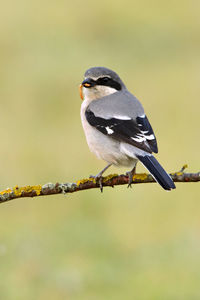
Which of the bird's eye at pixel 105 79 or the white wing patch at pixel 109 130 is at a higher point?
the bird's eye at pixel 105 79

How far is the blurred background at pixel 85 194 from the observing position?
27.6 feet

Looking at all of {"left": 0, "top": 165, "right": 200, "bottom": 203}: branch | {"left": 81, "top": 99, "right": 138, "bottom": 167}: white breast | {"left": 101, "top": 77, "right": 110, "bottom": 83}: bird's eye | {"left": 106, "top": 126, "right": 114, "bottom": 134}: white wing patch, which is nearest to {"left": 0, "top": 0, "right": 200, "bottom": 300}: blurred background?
{"left": 81, "top": 99, "right": 138, "bottom": 167}: white breast

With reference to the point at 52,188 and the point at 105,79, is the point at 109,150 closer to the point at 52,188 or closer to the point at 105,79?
the point at 105,79

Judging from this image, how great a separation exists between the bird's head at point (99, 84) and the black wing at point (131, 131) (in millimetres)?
461

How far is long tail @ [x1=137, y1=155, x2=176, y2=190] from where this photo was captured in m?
5.21

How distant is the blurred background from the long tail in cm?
189

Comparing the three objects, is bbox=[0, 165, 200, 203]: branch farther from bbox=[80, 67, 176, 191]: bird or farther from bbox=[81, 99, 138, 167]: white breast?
bbox=[81, 99, 138, 167]: white breast

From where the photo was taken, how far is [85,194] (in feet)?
32.8

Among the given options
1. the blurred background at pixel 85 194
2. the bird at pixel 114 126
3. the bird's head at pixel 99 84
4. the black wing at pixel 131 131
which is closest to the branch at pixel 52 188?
the bird at pixel 114 126

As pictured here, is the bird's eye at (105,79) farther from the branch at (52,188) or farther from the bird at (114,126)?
the branch at (52,188)

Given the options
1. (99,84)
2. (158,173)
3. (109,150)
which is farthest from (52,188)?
(99,84)

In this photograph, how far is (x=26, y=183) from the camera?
1005 cm

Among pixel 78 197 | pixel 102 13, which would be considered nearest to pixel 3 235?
pixel 78 197

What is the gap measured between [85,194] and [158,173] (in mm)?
4712
